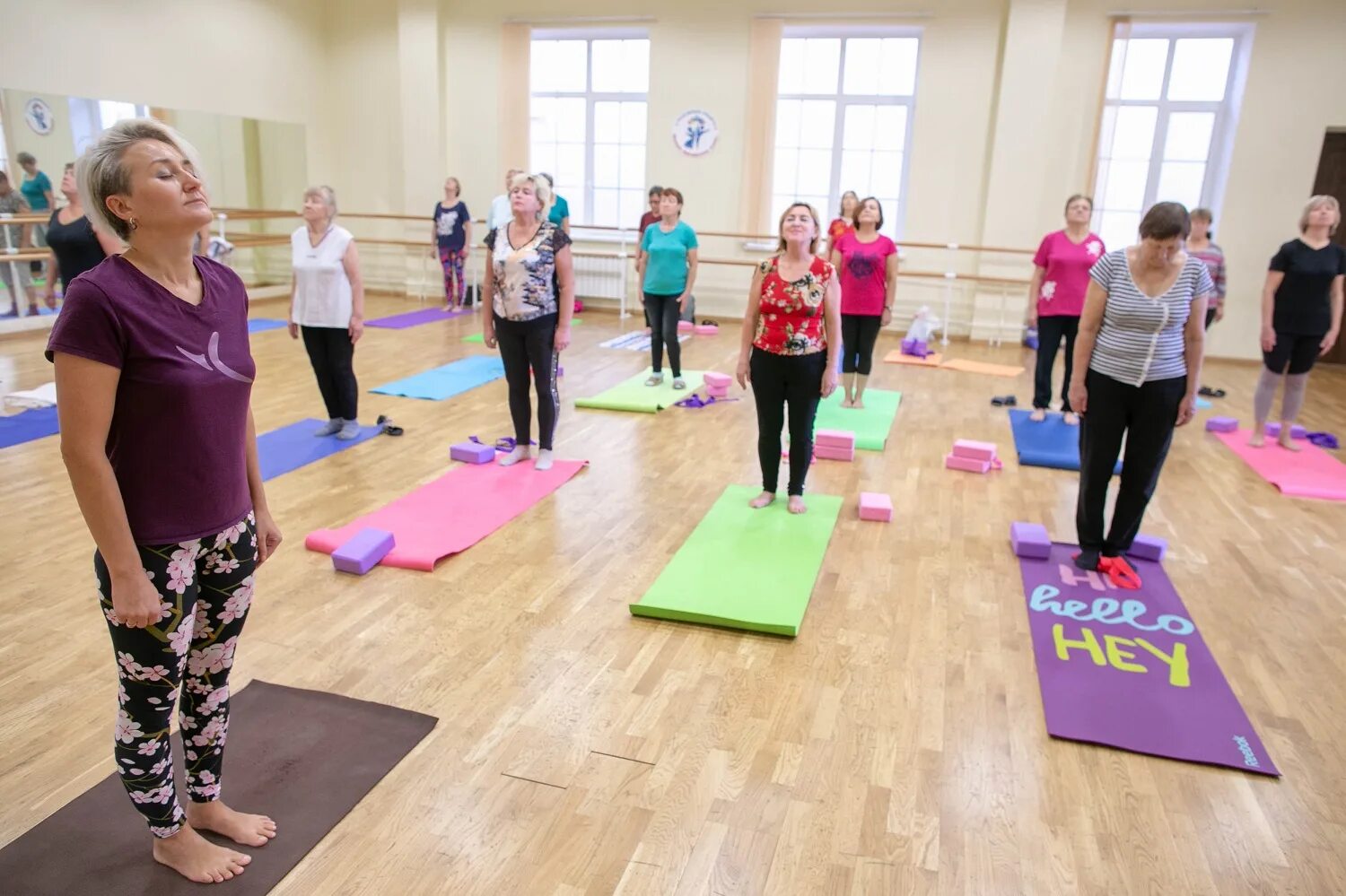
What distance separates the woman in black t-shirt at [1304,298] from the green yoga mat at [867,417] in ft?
7.37

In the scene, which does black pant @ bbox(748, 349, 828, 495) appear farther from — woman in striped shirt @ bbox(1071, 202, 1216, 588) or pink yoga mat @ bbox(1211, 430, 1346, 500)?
pink yoga mat @ bbox(1211, 430, 1346, 500)

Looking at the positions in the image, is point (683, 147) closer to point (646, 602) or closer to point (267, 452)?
point (267, 452)

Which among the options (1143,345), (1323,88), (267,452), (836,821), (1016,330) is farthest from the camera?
(1016,330)

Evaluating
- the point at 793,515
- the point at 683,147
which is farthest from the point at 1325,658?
the point at 683,147

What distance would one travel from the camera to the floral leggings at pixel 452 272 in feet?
33.4

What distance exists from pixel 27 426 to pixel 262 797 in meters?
4.20

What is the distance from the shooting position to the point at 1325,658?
305 cm

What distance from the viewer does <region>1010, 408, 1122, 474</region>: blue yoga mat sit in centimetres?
519

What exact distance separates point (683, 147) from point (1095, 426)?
7647 mm

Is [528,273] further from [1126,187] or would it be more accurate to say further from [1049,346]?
[1126,187]

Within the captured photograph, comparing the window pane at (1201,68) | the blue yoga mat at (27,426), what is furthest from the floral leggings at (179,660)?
the window pane at (1201,68)

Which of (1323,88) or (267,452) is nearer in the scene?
(267,452)

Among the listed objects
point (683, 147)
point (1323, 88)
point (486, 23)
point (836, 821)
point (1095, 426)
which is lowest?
point (836, 821)

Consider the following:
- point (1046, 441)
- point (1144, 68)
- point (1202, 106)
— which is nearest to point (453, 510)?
point (1046, 441)
